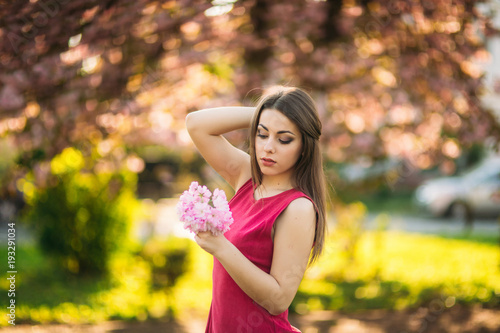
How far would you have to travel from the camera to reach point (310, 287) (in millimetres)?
6238

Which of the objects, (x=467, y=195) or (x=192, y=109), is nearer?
(x=192, y=109)

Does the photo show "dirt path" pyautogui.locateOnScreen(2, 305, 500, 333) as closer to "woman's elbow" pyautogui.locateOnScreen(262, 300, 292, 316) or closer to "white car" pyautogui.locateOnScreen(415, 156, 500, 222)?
"woman's elbow" pyautogui.locateOnScreen(262, 300, 292, 316)

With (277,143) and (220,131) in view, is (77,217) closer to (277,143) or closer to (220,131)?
(220,131)

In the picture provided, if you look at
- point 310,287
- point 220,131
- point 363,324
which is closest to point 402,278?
Result: point 310,287

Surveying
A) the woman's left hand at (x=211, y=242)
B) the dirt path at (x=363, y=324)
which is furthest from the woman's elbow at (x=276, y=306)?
the dirt path at (x=363, y=324)

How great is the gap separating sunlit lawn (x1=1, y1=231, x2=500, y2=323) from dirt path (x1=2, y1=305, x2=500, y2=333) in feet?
0.78

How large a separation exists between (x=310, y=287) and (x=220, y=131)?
4786mm

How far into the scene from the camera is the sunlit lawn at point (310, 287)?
17.4ft

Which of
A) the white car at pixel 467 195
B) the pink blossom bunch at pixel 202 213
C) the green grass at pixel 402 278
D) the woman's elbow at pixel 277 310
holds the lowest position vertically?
the white car at pixel 467 195

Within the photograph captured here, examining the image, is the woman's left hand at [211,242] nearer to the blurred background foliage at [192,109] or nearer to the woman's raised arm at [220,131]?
the woman's raised arm at [220,131]

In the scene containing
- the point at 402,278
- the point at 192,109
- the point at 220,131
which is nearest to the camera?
the point at 220,131

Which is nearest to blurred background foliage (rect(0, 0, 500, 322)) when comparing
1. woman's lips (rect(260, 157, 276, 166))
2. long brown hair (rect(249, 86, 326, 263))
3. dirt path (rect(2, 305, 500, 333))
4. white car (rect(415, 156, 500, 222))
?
dirt path (rect(2, 305, 500, 333))

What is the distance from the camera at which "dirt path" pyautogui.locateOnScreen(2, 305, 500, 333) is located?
463 centimetres

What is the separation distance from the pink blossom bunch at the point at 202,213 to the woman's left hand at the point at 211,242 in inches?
0.7
